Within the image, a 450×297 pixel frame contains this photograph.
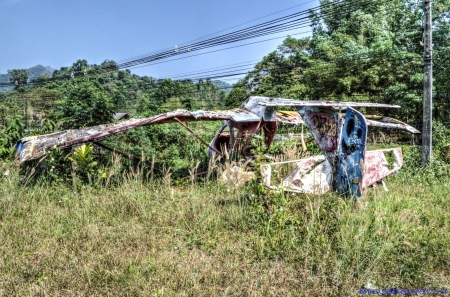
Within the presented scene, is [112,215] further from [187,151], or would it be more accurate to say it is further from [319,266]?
[187,151]

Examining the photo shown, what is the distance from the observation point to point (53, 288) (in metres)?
2.92

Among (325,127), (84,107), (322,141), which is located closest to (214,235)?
(322,141)

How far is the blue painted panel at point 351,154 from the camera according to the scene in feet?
15.3

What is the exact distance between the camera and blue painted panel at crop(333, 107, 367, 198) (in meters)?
4.66

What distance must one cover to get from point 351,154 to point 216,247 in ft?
9.19

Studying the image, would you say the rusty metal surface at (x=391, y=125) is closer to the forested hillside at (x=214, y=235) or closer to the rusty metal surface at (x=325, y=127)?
the rusty metal surface at (x=325, y=127)

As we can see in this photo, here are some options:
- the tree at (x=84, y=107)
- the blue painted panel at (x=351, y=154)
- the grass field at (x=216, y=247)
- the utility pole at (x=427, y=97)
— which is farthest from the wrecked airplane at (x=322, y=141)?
the utility pole at (x=427, y=97)

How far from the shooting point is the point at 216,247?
12.4 feet

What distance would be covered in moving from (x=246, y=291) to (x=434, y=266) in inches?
84.5

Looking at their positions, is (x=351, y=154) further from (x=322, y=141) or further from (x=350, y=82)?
(x=350, y=82)

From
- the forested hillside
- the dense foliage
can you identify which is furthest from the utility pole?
the forested hillside

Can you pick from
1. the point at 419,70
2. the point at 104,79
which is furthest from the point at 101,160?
the point at 104,79

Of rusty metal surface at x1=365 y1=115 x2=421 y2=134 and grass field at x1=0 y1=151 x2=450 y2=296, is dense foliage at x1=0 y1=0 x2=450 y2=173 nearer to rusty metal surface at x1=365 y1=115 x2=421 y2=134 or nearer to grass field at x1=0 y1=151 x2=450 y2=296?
grass field at x1=0 y1=151 x2=450 y2=296

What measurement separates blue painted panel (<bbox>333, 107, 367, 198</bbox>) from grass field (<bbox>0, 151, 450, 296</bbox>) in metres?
0.50
